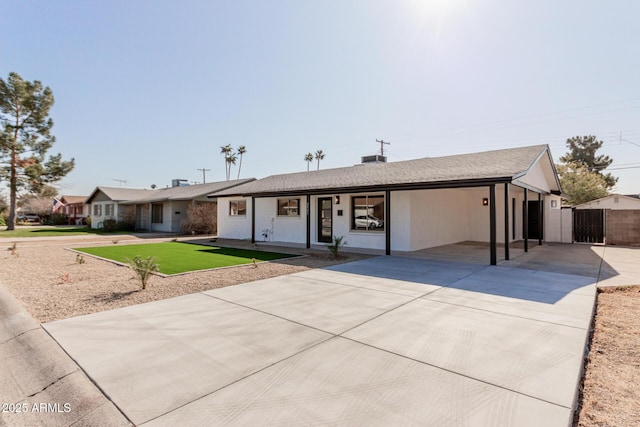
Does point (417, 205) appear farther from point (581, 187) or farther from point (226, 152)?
point (226, 152)

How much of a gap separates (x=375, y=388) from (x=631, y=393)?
2.22m

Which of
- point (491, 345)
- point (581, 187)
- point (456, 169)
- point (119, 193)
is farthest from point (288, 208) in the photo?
point (581, 187)

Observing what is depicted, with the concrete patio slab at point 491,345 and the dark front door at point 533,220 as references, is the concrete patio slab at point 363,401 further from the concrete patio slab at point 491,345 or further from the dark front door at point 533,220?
the dark front door at point 533,220

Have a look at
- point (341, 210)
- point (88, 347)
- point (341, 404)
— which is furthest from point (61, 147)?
point (341, 404)

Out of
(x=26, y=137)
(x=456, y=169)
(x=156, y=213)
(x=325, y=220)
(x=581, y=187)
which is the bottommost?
(x=325, y=220)

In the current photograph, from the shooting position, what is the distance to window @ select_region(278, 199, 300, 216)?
15.6m

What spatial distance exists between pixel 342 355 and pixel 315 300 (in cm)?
224

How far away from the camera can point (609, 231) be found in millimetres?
14586

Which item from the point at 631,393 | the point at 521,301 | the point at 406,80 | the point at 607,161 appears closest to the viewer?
the point at 631,393

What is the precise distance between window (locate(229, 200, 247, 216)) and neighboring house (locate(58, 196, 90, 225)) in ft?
97.6

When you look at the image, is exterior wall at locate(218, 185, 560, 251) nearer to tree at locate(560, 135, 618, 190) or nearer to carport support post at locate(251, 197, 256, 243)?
carport support post at locate(251, 197, 256, 243)

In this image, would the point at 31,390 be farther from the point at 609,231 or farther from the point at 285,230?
the point at 609,231

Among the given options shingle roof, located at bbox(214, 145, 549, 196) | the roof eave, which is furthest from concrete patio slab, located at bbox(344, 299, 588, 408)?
shingle roof, located at bbox(214, 145, 549, 196)

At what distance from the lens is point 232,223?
1891cm
